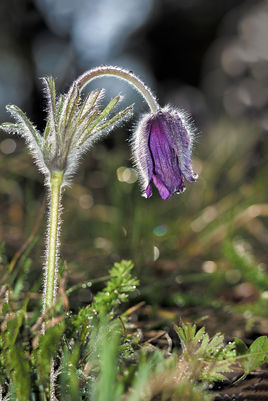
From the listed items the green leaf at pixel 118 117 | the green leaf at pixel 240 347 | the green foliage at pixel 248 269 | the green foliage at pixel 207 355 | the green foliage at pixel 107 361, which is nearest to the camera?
the green foliage at pixel 107 361

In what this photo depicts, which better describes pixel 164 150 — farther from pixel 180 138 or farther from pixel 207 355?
pixel 207 355

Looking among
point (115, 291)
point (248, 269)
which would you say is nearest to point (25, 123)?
point (115, 291)

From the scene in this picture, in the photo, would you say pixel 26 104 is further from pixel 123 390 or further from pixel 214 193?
pixel 123 390

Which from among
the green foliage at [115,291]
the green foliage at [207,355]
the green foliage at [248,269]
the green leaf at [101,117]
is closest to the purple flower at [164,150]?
the green leaf at [101,117]

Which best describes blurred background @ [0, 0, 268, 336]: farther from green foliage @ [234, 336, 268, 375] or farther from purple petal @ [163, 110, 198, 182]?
green foliage @ [234, 336, 268, 375]

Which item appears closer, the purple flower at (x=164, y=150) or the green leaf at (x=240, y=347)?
the green leaf at (x=240, y=347)

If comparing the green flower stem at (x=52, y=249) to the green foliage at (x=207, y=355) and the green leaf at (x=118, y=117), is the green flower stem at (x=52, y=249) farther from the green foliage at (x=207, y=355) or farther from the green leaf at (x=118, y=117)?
the green foliage at (x=207, y=355)

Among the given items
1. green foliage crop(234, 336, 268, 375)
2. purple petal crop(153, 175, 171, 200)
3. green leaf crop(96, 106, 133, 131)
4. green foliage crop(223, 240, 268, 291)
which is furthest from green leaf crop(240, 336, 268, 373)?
green foliage crop(223, 240, 268, 291)
